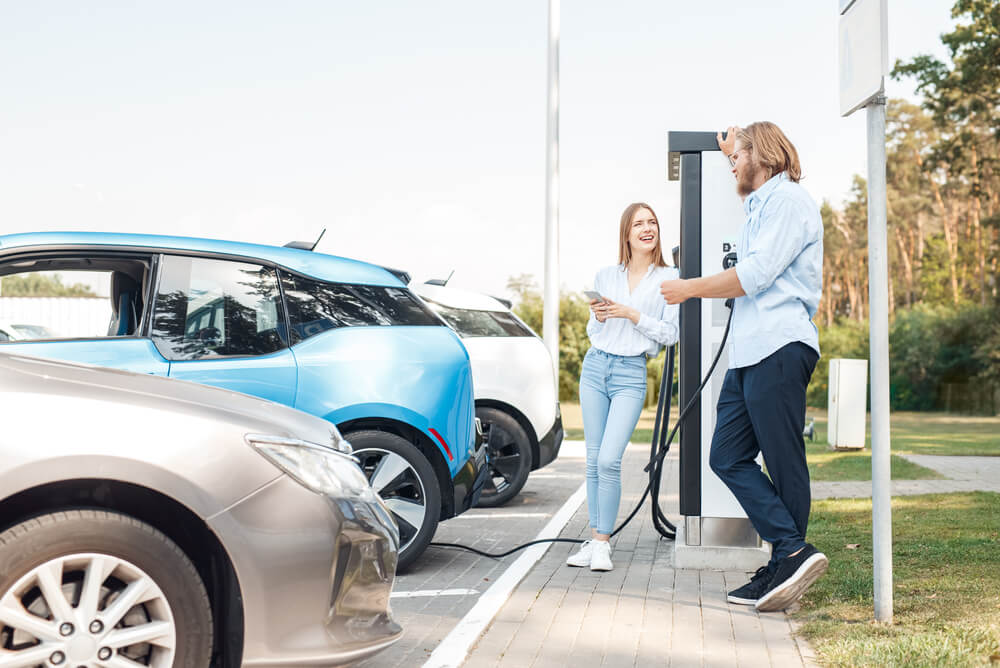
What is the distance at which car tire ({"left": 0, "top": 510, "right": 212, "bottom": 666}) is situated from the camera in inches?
109

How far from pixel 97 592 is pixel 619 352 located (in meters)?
3.44

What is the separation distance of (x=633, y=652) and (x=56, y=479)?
226 cm

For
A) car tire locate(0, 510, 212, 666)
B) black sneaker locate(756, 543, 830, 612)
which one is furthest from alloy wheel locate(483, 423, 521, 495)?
car tire locate(0, 510, 212, 666)

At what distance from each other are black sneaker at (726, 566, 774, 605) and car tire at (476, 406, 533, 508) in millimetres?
3897

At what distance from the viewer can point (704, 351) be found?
5844mm

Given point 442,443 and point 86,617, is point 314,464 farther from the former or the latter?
point 442,443

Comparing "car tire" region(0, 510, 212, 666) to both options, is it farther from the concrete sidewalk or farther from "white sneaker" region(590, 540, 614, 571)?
"white sneaker" region(590, 540, 614, 571)

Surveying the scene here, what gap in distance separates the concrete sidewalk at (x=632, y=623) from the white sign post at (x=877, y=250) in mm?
492

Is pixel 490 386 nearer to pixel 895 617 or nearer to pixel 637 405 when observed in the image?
pixel 637 405

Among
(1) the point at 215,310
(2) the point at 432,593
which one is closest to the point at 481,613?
(2) the point at 432,593

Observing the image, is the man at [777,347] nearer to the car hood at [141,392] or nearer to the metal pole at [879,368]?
the metal pole at [879,368]

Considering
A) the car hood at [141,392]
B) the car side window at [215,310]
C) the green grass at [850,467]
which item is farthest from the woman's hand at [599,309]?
the green grass at [850,467]

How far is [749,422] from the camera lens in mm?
4887

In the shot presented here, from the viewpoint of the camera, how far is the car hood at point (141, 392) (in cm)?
290
